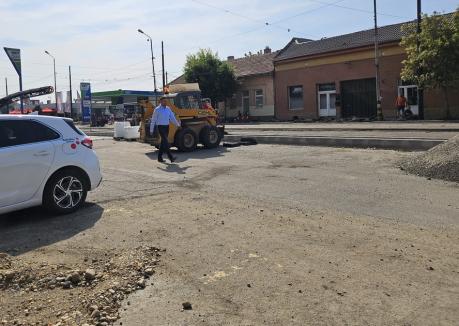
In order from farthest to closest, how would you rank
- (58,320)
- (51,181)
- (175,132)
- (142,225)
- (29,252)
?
(175,132)
(51,181)
(142,225)
(29,252)
(58,320)

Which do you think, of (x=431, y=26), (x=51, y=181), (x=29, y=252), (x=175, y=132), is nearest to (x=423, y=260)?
(x=29, y=252)

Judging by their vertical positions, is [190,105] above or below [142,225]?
above

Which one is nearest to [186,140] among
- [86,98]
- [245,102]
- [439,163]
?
[439,163]

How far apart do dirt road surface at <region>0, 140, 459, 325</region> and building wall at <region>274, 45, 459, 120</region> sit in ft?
83.7

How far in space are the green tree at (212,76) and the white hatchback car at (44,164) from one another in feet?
131

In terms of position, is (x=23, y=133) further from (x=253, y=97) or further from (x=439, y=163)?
(x=253, y=97)

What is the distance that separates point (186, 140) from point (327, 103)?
2603cm

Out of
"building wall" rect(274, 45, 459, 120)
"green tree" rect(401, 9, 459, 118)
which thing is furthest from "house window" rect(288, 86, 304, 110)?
"green tree" rect(401, 9, 459, 118)

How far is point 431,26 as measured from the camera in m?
30.3

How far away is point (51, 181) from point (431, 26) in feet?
92.6

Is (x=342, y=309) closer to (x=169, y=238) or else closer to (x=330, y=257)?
(x=330, y=257)

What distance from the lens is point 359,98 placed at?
39094 millimetres

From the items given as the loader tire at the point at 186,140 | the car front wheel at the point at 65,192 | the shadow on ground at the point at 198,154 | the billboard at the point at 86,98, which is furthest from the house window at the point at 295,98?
the car front wheel at the point at 65,192

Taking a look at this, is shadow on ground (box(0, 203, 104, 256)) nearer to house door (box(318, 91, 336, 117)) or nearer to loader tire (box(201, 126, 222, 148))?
loader tire (box(201, 126, 222, 148))
